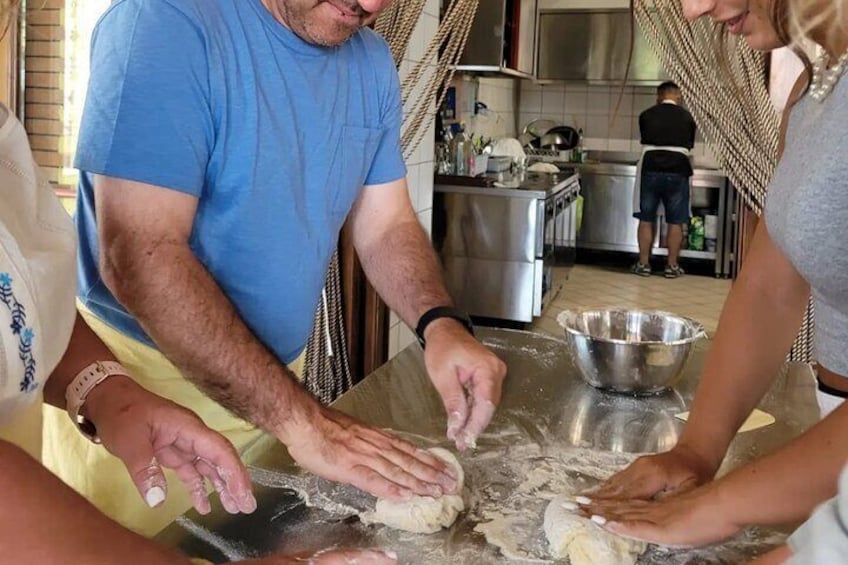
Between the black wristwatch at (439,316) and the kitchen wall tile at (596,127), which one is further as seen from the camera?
the kitchen wall tile at (596,127)

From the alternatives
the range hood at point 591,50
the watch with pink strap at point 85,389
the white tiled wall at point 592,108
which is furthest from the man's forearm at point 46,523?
the white tiled wall at point 592,108

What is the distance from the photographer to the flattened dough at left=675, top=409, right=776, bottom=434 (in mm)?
1383

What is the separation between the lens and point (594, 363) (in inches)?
59.2

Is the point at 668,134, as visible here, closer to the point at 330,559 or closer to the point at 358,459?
the point at 358,459

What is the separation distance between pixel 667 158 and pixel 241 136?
508 centimetres

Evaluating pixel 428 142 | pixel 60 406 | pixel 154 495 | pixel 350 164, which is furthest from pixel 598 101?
pixel 154 495

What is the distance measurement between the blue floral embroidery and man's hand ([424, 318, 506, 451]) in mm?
628

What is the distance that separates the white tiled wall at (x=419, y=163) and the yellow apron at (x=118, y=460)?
5.27 ft

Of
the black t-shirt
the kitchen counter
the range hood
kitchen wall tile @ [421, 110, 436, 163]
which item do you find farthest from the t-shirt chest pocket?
the range hood

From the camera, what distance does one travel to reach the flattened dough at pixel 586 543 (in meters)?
0.94

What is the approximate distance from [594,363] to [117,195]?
0.83 m

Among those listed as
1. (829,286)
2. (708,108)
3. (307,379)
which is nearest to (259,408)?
(829,286)

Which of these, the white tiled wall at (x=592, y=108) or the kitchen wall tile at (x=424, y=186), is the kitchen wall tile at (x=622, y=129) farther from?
the kitchen wall tile at (x=424, y=186)

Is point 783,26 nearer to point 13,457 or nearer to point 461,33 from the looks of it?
point 13,457
